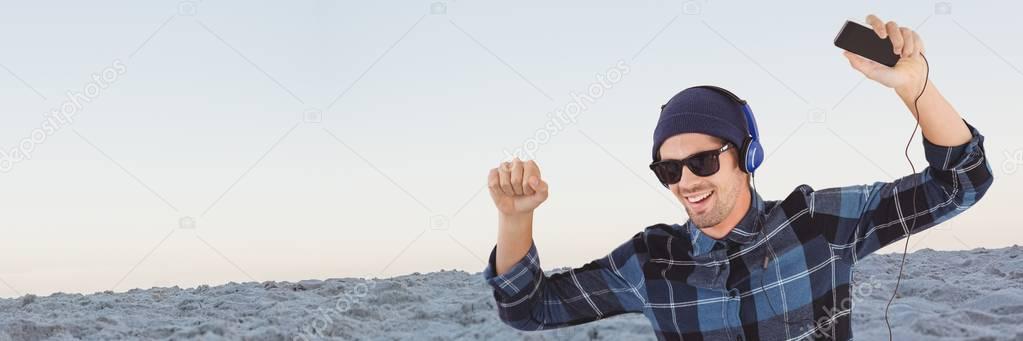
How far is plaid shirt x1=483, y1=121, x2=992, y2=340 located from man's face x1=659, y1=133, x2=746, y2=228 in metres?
0.09

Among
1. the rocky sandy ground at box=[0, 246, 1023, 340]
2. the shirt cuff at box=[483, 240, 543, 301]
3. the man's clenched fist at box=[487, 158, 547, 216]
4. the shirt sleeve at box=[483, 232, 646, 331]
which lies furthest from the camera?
the rocky sandy ground at box=[0, 246, 1023, 340]

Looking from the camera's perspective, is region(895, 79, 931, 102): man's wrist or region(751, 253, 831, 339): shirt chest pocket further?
region(751, 253, 831, 339): shirt chest pocket

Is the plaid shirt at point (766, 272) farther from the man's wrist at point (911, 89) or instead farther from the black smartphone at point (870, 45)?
the black smartphone at point (870, 45)

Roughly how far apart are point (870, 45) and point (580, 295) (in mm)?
1135

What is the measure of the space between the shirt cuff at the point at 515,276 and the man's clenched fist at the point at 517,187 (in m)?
0.19

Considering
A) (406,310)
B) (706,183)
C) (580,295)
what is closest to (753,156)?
(706,183)

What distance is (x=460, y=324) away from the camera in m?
5.93

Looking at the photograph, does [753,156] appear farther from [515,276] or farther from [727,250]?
[515,276]

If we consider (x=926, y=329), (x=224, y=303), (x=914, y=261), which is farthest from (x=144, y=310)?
(x=914, y=261)

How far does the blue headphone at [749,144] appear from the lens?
248 centimetres

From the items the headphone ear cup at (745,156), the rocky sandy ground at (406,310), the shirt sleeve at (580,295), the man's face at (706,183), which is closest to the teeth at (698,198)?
the man's face at (706,183)

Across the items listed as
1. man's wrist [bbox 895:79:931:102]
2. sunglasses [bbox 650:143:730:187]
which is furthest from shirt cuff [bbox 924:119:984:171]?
sunglasses [bbox 650:143:730:187]

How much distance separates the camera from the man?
7.98ft

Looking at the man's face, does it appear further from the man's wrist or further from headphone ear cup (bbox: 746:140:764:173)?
the man's wrist
